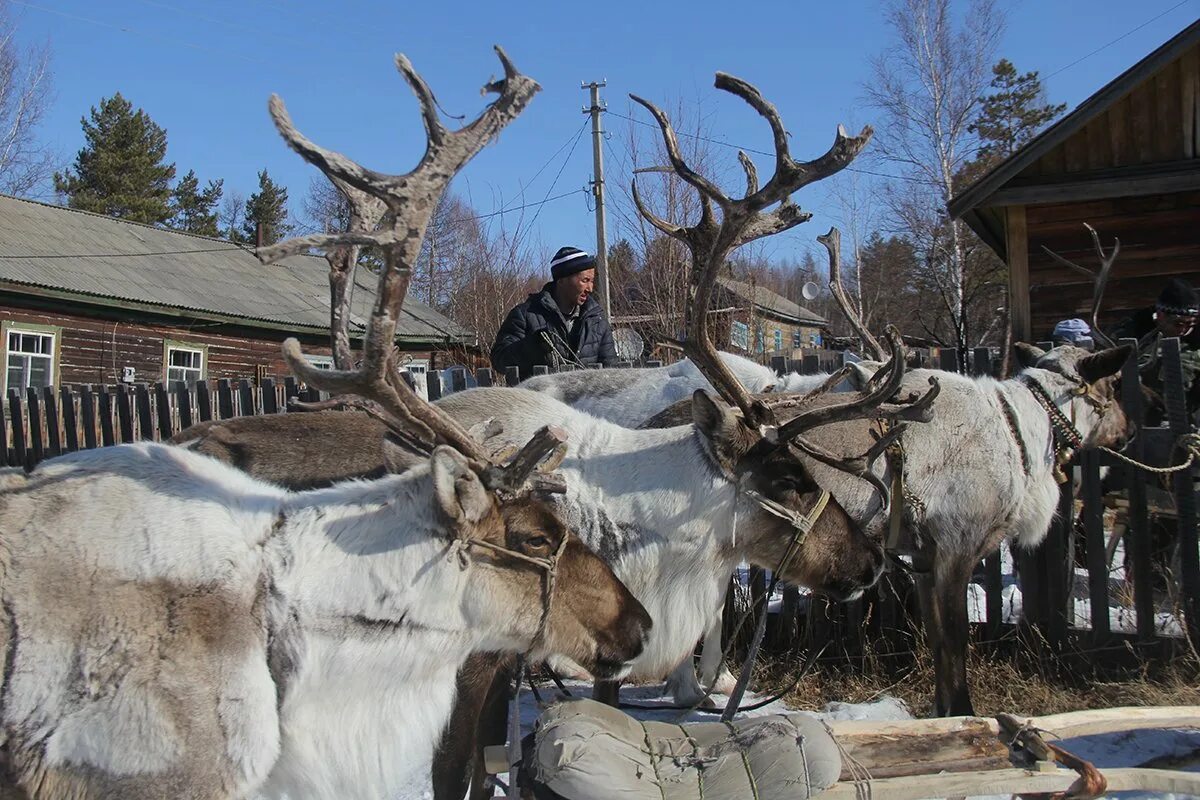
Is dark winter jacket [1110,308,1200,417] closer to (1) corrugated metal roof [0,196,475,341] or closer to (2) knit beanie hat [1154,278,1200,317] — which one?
(2) knit beanie hat [1154,278,1200,317]

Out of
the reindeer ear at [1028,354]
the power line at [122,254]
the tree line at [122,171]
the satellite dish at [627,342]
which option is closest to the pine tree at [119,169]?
the tree line at [122,171]

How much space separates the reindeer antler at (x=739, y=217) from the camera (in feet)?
13.5

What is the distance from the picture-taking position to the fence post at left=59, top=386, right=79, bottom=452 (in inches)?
405

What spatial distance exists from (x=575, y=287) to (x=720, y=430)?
145 inches

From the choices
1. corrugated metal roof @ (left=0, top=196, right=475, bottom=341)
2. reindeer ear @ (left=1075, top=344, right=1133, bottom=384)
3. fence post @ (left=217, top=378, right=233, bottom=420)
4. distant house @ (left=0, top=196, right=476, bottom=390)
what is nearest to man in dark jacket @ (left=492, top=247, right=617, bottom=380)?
fence post @ (left=217, top=378, right=233, bottom=420)

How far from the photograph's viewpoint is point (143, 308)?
69.3 ft

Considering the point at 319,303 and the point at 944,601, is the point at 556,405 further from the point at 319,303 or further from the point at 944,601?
the point at 319,303

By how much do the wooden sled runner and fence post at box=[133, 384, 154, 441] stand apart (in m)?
7.58

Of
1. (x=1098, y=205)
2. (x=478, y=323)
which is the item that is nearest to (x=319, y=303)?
(x=478, y=323)

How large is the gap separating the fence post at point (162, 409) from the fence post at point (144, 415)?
9 cm

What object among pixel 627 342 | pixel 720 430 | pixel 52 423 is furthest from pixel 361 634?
pixel 627 342

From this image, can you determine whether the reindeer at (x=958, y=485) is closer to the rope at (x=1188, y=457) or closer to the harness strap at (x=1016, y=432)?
the harness strap at (x=1016, y=432)

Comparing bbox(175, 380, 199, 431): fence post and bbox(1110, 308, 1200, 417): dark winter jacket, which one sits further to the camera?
bbox(175, 380, 199, 431): fence post

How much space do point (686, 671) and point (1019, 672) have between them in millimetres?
1970
